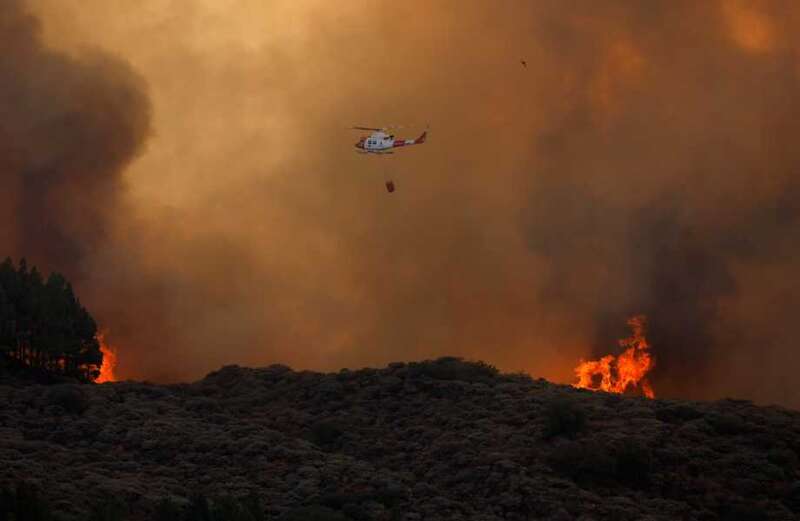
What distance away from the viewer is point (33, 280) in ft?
262

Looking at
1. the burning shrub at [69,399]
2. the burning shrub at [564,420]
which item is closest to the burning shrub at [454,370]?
the burning shrub at [564,420]

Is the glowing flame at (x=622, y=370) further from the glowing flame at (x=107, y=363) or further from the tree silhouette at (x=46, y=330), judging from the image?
the tree silhouette at (x=46, y=330)

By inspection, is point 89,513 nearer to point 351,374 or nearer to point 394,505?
point 394,505

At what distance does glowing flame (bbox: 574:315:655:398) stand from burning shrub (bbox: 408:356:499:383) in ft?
155

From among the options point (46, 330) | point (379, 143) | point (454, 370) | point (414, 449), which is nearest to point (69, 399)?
point (46, 330)

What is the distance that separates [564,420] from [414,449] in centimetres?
716

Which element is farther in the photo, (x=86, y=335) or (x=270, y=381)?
(x=86, y=335)

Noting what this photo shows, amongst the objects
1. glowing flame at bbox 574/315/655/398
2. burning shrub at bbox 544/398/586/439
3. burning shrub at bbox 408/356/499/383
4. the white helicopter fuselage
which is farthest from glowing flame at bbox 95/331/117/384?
burning shrub at bbox 544/398/586/439

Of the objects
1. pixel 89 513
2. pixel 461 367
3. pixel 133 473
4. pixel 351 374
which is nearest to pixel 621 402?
pixel 461 367

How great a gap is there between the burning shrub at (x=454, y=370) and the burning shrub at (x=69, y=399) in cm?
1768

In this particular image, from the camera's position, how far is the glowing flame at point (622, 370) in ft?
409

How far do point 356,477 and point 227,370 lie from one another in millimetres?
23995

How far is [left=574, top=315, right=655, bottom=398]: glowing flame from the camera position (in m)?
125

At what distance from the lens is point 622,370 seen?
426 feet
